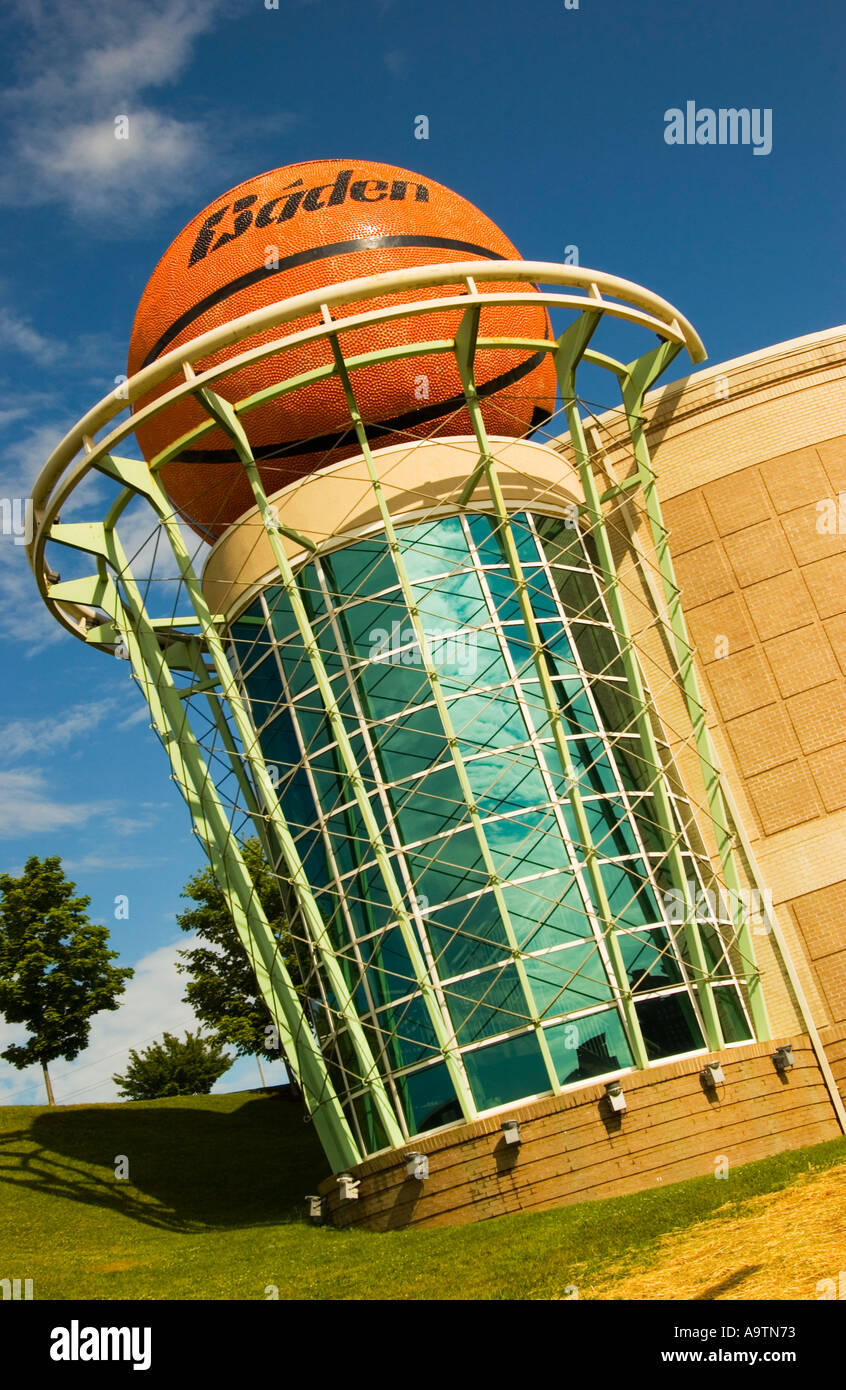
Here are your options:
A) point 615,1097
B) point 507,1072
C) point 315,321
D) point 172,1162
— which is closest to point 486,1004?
point 507,1072

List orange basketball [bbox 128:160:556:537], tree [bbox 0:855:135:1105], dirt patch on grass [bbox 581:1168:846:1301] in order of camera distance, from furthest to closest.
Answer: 1. tree [bbox 0:855:135:1105]
2. orange basketball [bbox 128:160:556:537]
3. dirt patch on grass [bbox 581:1168:846:1301]

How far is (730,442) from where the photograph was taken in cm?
1986

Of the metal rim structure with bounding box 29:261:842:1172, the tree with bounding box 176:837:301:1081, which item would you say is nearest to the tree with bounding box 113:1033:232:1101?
the tree with bounding box 176:837:301:1081

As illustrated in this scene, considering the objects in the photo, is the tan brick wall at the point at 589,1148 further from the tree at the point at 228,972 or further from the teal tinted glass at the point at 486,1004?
the tree at the point at 228,972

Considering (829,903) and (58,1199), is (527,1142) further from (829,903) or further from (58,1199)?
(58,1199)

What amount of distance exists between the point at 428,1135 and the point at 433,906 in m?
2.92

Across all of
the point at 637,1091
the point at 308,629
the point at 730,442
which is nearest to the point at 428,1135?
the point at 637,1091

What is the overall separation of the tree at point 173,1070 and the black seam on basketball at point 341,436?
23.6m

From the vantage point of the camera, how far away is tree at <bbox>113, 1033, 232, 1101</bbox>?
36.6 m

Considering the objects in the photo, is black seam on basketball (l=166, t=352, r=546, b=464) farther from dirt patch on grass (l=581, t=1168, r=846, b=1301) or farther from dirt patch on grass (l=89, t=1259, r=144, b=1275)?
dirt patch on grass (l=581, t=1168, r=846, b=1301)

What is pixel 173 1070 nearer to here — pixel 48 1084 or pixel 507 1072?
pixel 48 1084

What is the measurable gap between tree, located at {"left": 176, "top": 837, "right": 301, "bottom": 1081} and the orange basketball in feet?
45.4

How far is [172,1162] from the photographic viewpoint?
71.4ft
